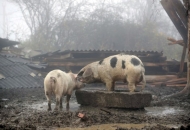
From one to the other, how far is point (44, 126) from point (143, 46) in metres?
22.9

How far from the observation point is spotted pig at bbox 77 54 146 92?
831 centimetres

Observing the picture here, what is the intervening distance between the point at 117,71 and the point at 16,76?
6.75 metres

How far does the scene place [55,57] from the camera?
16953 mm

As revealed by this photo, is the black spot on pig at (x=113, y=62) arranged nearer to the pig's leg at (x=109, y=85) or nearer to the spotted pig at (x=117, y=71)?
the spotted pig at (x=117, y=71)

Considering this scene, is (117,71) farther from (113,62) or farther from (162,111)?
(162,111)

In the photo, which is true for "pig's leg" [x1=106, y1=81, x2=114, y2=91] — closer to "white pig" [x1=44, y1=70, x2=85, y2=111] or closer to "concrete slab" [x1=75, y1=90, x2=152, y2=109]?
"concrete slab" [x1=75, y1=90, x2=152, y2=109]

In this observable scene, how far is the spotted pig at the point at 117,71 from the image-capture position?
831 cm

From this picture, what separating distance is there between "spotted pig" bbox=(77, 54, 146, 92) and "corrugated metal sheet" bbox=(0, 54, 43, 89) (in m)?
4.40

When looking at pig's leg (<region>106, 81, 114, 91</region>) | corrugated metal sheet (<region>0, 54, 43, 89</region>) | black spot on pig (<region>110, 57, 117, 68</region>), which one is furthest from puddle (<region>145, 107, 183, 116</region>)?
corrugated metal sheet (<region>0, 54, 43, 89</region>)

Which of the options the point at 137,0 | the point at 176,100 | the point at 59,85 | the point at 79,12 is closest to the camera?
the point at 59,85

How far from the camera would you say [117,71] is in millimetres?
8609

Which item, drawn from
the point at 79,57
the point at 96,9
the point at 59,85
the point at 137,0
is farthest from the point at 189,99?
the point at 137,0

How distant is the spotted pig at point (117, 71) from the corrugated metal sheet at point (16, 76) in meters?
4.40

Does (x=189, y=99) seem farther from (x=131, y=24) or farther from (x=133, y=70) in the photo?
(x=131, y=24)
